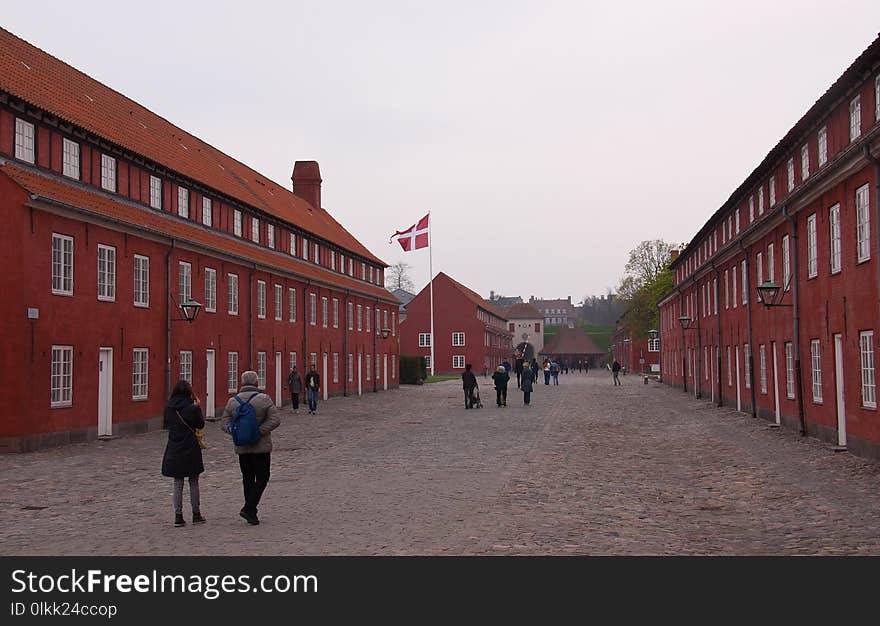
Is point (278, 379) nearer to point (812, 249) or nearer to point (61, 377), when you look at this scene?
point (61, 377)

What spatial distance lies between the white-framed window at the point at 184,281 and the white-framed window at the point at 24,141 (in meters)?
7.30

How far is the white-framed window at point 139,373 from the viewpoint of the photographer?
23.7 meters

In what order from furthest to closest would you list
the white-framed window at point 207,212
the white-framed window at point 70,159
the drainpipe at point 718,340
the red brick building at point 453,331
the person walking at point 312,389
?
the red brick building at point 453,331 < the drainpipe at point 718,340 < the person walking at point 312,389 < the white-framed window at point 207,212 < the white-framed window at point 70,159

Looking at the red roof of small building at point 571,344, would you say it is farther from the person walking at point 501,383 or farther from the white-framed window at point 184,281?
the white-framed window at point 184,281

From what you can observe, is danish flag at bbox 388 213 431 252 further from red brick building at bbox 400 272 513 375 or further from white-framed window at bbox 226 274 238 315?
red brick building at bbox 400 272 513 375

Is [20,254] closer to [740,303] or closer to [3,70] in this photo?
[3,70]

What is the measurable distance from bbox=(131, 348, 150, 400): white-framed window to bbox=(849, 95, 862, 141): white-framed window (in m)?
17.7

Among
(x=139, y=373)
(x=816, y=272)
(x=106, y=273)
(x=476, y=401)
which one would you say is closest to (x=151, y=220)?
(x=106, y=273)

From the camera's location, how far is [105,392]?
22.2m

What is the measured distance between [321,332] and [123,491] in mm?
29008

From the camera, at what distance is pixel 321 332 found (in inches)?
1658

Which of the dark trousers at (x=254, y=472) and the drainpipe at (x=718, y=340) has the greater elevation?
the drainpipe at (x=718, y=340)

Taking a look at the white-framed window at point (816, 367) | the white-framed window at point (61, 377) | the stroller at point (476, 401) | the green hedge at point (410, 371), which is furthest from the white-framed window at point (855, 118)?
the green hedge at point (410, 371)
